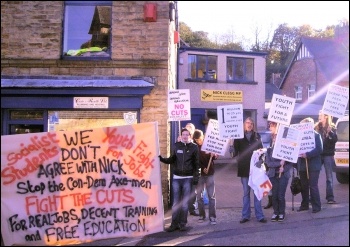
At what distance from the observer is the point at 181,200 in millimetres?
7230

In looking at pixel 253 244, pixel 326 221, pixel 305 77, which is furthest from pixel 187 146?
pixel 305 77

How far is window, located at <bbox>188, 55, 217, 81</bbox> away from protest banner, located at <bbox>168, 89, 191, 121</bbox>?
13.8 m

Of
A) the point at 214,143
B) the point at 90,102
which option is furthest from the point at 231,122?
the point at 90,102

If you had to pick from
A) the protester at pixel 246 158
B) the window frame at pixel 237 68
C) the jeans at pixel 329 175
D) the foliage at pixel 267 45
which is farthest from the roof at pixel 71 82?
the window frame at pixel 237 68

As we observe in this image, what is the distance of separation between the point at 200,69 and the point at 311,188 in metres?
15.1

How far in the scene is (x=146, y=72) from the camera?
8898 mm

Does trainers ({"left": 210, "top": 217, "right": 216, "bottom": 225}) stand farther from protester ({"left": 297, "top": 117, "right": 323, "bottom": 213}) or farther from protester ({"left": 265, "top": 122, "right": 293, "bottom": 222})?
protester ({"left": 297, "top": 117, "right": 323, "bottom": 213})

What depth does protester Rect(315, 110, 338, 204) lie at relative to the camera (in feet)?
26.7

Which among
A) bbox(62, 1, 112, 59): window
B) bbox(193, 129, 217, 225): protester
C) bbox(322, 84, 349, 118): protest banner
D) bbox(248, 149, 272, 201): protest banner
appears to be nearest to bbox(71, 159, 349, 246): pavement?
bbox(193, 129, 217, 225): protester

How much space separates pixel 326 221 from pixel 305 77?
749 inches

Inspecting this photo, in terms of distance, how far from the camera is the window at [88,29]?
905 centimetres

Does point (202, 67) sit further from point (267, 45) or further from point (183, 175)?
point (183, 175)

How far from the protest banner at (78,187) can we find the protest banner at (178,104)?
66.3 inches

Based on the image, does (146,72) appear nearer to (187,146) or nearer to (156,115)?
(156,115)
